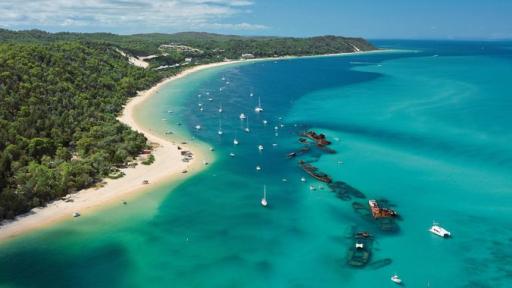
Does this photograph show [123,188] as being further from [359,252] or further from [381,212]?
[381,212]

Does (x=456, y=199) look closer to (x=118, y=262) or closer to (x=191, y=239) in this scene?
(x=191, y=239)

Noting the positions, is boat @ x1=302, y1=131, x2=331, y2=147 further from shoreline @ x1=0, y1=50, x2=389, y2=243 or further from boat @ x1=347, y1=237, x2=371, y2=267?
boat @ x1=347, y1=237, x2=371, y2=267

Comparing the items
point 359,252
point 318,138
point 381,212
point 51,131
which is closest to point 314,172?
point 381,212

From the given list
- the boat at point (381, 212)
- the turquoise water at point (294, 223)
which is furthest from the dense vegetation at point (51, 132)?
the boat at point (381, 212)

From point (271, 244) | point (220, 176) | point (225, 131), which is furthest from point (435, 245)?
point (225, 131)

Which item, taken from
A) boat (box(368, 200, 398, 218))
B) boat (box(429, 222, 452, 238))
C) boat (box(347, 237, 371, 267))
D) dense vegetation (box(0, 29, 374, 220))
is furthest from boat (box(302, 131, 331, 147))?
boat (box(347, 237, 371, 267))
